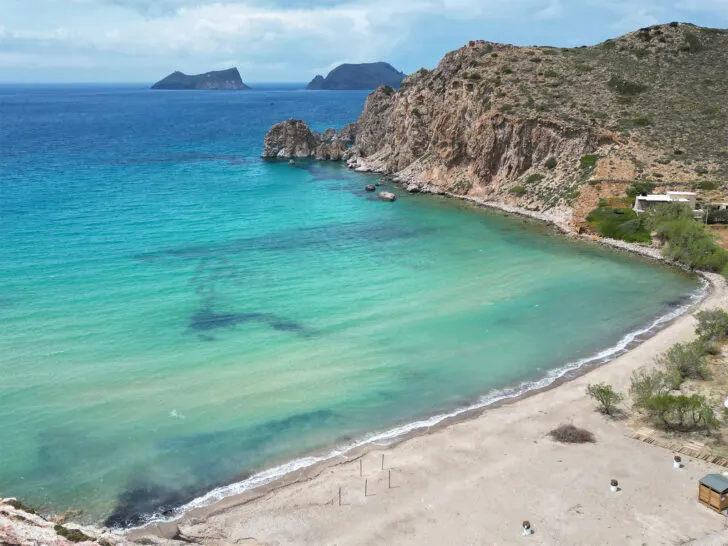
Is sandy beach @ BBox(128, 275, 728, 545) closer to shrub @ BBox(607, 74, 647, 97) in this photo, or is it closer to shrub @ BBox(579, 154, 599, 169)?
shrub @ BBox(579, 154, 599, 169)

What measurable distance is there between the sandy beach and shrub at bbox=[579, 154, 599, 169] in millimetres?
49969

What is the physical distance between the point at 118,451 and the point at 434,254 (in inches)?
1468

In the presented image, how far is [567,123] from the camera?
78.0m

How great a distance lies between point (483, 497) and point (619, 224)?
4634 cm

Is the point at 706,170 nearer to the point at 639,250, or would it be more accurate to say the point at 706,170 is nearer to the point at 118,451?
the point at 639,250

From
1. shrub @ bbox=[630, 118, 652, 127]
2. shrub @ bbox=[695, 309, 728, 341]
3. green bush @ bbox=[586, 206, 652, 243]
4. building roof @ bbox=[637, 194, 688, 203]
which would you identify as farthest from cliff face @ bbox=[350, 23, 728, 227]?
shrub @ bbox=[695, 309, 728, 341]

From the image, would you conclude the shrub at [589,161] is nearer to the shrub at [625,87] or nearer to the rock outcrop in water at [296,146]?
the shrub at [625,87]

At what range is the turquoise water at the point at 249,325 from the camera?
1131 inches

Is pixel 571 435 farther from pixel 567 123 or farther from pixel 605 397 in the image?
pixel 567 123

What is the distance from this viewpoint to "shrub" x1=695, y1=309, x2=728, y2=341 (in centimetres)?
3719

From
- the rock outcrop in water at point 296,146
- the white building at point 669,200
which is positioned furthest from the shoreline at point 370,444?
the rock outcrop in water at point 296,146

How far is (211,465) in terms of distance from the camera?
90.3ft

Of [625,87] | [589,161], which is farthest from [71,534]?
[625,87]

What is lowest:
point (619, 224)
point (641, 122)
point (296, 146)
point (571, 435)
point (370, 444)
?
point (370, 444)
